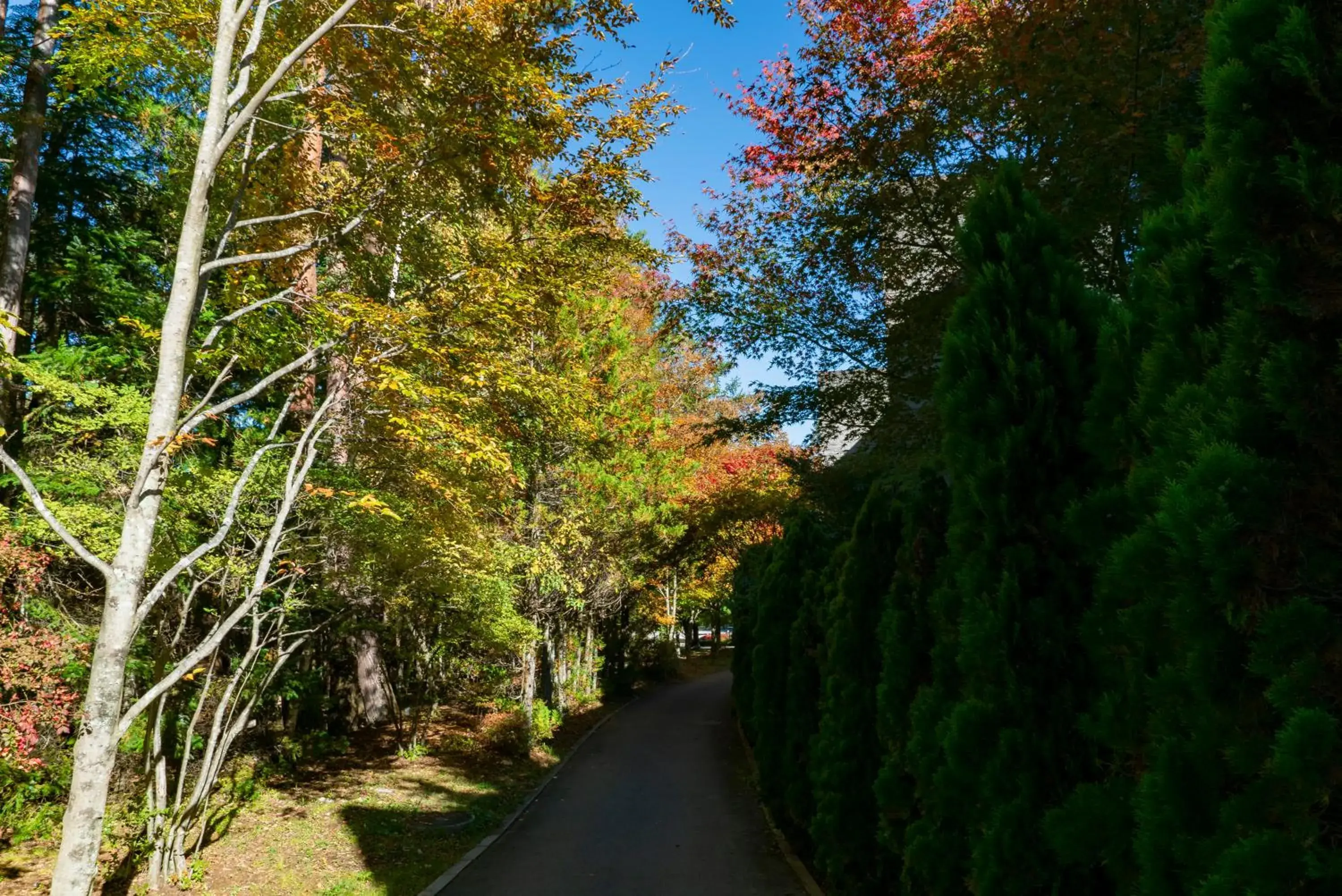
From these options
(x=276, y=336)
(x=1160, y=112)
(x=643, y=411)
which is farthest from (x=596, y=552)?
(x=1160, y=112)

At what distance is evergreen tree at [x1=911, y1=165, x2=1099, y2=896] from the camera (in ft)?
9.99

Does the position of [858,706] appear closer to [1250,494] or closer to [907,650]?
[907,650]

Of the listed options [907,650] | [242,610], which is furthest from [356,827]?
[907,650]

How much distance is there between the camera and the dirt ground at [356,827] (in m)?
6.65

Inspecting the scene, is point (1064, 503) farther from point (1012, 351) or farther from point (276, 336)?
point (276, 336)

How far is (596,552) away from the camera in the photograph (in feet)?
50.5

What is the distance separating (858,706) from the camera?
562cm

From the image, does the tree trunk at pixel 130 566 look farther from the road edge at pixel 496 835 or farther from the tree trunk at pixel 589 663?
the tree trunk at pixel 589 663

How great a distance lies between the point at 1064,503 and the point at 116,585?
5.34 meters

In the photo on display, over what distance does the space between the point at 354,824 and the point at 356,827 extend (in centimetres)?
11

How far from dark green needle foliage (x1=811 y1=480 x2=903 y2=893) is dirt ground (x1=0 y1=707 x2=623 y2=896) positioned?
3790 mm

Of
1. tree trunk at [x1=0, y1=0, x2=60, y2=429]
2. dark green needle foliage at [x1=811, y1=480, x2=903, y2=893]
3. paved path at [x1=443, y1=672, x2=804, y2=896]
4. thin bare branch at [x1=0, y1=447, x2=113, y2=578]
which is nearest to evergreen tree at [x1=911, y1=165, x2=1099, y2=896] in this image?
dark green needle foliage at [x1=811, y1=480, x2=903, y2=893]

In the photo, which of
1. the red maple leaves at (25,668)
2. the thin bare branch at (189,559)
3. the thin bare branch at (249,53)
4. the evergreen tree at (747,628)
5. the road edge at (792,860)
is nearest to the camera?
the thin bare branch at (189,559)

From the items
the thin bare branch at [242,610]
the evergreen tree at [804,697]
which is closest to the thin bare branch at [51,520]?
the thin bare branch at [242,610]
